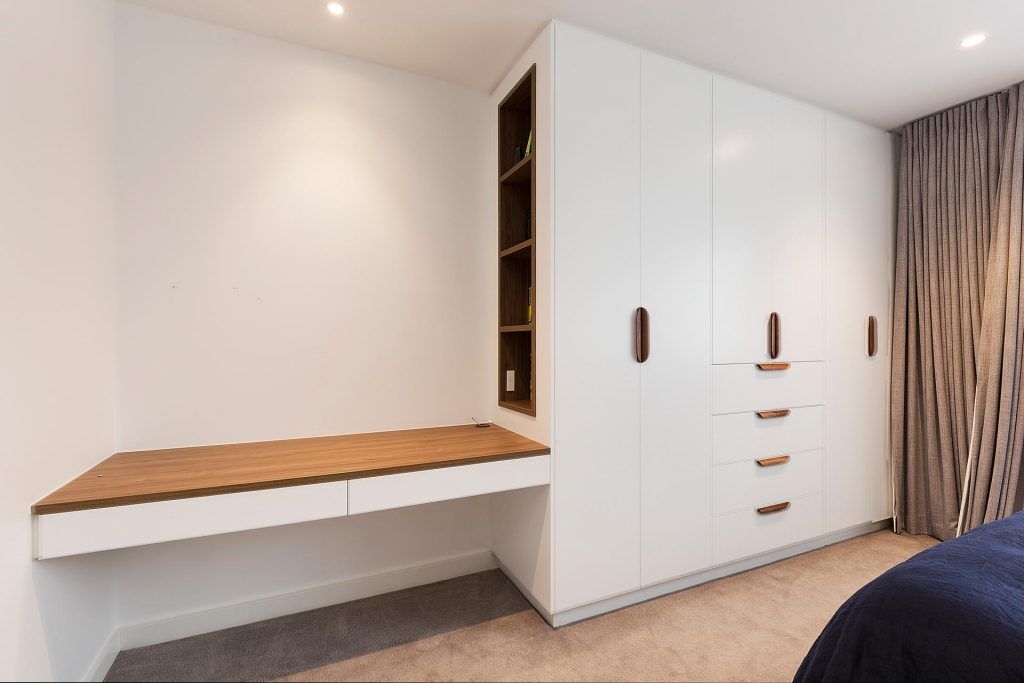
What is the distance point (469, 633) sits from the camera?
1.77m

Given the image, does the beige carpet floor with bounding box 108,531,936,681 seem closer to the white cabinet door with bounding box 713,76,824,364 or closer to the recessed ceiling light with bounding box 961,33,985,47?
the white cabinet door with bounding box 713,76,824,364

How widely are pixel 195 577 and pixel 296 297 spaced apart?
113 cm

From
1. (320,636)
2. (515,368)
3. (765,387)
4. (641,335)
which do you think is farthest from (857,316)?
(320,636)

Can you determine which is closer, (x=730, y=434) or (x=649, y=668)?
(x=649, y=668)

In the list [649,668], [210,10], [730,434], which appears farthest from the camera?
[730,434]

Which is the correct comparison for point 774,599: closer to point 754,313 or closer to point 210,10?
point 754,313

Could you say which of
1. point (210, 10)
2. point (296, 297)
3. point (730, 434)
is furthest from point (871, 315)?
point (210, 10)

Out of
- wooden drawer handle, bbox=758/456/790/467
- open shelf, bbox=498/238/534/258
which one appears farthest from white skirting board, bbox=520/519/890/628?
open shelf, bbox=498/238/534/258

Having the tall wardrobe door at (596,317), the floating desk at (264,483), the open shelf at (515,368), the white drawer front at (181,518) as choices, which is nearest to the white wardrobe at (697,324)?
the tall wardrobe door at (596,317)

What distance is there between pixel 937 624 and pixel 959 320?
225cm

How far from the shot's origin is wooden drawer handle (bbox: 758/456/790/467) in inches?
88.0

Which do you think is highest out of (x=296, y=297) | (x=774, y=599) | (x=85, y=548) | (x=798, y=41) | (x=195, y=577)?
(x=798, y=41)

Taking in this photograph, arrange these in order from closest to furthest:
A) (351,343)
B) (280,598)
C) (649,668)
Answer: (649,668), (280,598), (351,343)

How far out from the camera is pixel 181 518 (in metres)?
1.33
